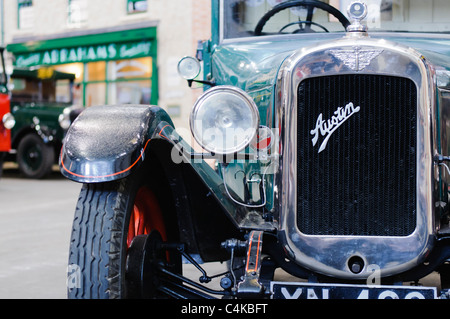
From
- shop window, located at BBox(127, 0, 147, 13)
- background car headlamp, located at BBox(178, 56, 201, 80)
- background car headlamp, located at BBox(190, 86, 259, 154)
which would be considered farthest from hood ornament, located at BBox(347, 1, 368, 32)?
shop window, located at BBox(127, 0, 147, 13)

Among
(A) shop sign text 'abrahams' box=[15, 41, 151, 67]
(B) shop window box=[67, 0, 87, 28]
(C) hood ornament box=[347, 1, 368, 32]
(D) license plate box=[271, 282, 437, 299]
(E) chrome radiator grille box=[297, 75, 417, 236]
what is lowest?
(D) license plate box=[271, 282, 437, 299]

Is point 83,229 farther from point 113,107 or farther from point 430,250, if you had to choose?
point 430,250

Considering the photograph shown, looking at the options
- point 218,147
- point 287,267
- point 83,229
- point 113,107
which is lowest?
point 287,267

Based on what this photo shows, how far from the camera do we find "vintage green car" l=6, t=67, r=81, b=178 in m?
10.9

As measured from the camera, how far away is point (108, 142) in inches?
94.0

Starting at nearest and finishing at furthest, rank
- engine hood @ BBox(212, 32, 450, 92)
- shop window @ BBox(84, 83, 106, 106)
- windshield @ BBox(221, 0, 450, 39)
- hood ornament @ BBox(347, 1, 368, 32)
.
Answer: hood ornament @ BBox(347, 1, 368, 32)
engine hood @ BBox(212, 32, 450, 92)
windshield @ BBox(221, 0, 450, 39)
shop window @ BBox(84, 83, 106, 106)

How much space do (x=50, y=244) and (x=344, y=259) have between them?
11.4 ft

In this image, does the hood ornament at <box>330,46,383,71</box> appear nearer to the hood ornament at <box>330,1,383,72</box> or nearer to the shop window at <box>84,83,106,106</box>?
the hood ornament at <box>330,1,383,72</box>

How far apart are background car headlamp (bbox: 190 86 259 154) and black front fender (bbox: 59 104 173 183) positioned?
8.3 inches

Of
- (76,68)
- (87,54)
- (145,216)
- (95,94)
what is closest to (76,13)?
(87,54)

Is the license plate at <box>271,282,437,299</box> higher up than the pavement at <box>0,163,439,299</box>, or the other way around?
the license plate at <box>271,282,437,299</box>

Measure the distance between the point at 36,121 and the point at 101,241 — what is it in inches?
369

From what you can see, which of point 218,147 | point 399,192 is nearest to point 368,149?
point 399,192

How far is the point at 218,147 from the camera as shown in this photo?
97.2 inches
